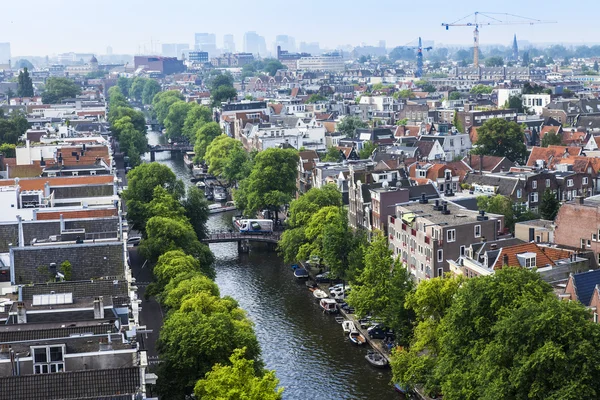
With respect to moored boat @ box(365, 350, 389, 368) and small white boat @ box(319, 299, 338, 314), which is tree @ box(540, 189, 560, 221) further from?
moored boat @ box(365, 350, 389, 368)

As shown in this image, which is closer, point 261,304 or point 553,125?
point 261,304

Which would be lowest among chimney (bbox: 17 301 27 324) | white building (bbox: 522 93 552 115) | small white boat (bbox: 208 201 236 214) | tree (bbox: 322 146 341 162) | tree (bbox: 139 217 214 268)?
small white boat (bbox: 208 201 236 214)

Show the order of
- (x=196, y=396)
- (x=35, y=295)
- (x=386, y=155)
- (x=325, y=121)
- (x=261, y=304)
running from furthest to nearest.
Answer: (x=325, y=121) < (x=386, y=155) < (x=261, y=304) < (x=35, y=295) < (x=196, y=396)

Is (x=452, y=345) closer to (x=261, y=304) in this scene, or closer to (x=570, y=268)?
(x=570, y=268)

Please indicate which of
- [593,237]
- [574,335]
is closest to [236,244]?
[593,237]

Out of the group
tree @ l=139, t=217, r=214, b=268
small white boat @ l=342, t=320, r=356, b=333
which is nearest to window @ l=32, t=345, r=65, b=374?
small white boat @ l=342, t=320, r=356, b=333

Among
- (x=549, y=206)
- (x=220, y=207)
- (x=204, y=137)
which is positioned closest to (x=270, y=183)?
(x=220, y=207)
